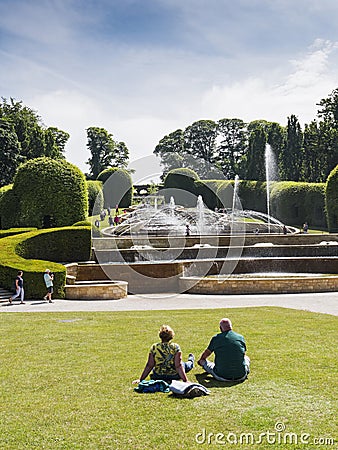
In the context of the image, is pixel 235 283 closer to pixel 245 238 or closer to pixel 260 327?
pixel 260 327

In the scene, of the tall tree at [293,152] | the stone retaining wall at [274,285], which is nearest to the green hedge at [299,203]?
the tall tree at [293,152]

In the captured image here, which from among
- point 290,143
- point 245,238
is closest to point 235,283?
point 245,238

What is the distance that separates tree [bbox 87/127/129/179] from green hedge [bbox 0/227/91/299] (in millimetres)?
63935

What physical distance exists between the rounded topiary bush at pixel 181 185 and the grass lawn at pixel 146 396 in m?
53.1

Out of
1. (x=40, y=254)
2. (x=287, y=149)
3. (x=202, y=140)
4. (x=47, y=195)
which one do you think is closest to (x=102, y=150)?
(x=202, y=140)

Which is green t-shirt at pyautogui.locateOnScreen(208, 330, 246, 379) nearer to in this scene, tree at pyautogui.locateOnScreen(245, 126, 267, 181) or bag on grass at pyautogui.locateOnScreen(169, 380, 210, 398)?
bag on grass at pyautogui.locateOnScreen(169, 380, 210, 398)

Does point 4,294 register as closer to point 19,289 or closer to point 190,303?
point 19,289

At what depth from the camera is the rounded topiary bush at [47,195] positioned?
2889cm

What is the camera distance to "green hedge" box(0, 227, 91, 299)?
1783 centimetres

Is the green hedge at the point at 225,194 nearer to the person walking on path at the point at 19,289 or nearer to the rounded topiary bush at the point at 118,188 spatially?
the rounded topiary bush at the point at 118,188

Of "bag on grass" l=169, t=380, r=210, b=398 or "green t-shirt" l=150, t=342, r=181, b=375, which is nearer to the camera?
"bag on grass" l=169, t=380, r=210, b=398

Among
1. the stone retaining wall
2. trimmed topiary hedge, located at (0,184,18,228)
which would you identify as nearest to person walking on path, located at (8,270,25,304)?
the stone retaining wall

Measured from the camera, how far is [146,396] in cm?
593

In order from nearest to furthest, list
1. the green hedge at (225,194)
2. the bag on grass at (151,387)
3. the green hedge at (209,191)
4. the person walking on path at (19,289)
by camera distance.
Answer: the bag on grass at (151,387), the person walking on path at (19,289), the green hedge at (225,194), the green hedge at (209,191)
